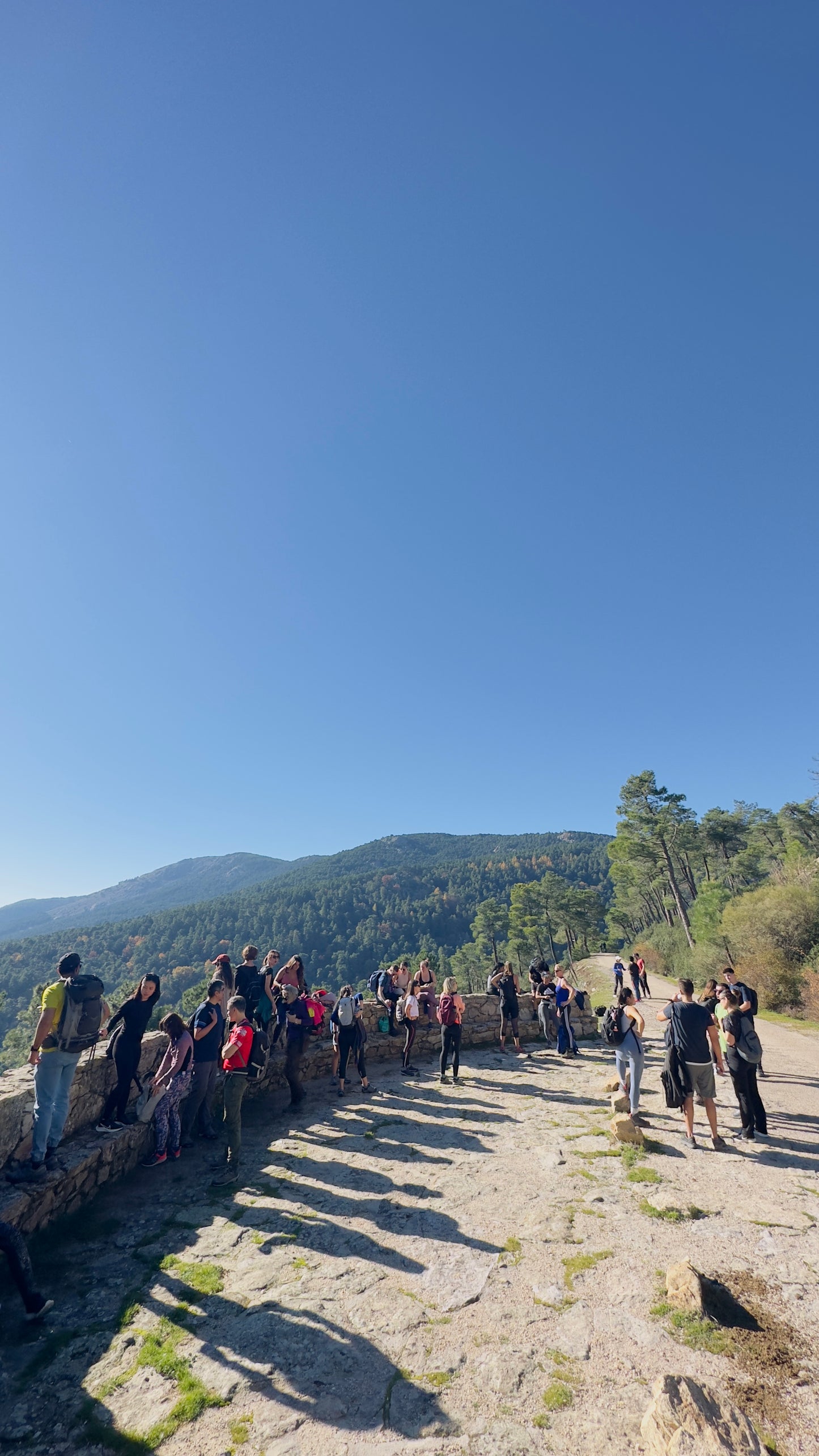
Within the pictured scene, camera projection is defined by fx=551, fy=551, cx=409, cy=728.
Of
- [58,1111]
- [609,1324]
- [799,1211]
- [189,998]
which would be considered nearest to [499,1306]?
[609,1324]

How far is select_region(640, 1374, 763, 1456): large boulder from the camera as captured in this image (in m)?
2.53

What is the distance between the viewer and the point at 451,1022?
31.1 feet

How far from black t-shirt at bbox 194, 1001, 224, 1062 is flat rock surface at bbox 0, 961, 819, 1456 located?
1143 millimetres

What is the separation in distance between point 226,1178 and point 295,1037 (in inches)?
92.1

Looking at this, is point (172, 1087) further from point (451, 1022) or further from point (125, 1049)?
point (451, 1022)

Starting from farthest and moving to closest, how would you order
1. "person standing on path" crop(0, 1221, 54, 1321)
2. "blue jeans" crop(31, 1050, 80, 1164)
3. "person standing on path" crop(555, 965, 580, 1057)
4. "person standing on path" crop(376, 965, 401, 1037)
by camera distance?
"person standing on path" crop(555, 965, 580, 1057), "person standing on path" crop(376, 965, 401, 1037), "blue jeans" crop(31, 1050, 80, 1164), "person standing on path" crop(0, 1221, 54, 1321)

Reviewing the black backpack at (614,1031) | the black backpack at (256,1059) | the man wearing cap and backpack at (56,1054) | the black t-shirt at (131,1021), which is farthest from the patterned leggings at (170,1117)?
the black backpack at (614,1031)

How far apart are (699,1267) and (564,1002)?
784 centimetres

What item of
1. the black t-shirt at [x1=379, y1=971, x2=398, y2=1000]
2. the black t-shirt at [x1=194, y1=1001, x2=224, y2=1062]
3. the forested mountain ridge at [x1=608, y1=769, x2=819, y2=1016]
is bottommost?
the black t-shirt at [x1=194, y1=1001, x2=224, y2=1062]

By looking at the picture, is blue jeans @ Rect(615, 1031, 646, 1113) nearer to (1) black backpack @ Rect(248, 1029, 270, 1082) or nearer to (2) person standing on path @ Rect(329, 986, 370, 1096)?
(2) person standing on path @ Rect(329, 986, 370, 1096)

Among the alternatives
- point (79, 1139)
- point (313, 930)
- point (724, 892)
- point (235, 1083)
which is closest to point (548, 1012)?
point (235, 1083)

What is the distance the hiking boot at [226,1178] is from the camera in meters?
6.21

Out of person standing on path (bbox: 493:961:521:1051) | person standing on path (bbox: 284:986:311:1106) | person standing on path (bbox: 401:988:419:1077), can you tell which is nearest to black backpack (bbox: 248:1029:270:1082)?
person standing on path (bbox: 284:986:311:1106)

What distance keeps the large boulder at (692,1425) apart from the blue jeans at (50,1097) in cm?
532
